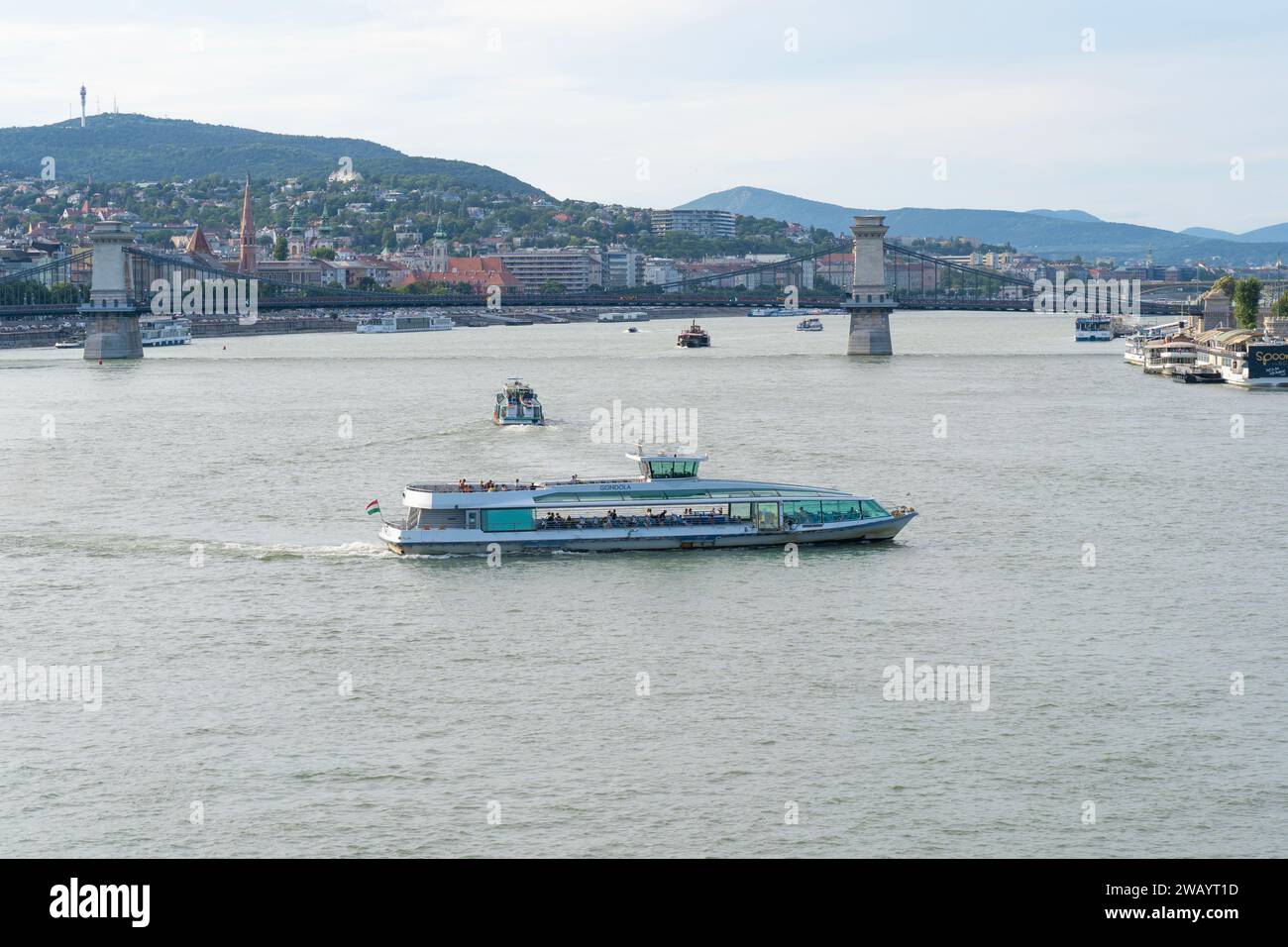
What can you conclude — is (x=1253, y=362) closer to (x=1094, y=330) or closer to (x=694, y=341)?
(x=694, y=341)

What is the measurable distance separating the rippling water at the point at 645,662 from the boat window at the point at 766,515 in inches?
19.4

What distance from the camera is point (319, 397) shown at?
56.3 metres

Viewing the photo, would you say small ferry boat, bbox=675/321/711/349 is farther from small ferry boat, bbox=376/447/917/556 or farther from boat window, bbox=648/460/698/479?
small ferry boat, bbox=376/447/917/556

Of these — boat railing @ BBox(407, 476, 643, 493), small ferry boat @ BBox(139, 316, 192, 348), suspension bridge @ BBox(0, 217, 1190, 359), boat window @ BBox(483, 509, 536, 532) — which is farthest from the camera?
small ferry boat @ BBox(139, 316, 192, 348)

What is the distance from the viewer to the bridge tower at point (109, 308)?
3221 inches

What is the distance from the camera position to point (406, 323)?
4988 inches

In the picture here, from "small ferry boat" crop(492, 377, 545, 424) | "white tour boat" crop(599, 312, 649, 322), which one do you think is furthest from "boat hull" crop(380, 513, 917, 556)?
"white tour boat" crop(599, 312, 649, 322)

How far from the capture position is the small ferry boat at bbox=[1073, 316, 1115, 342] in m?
99.3

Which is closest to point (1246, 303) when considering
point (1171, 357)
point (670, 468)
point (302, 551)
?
point (1171, 357)

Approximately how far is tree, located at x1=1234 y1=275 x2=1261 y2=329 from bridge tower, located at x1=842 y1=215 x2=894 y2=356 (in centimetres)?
1837

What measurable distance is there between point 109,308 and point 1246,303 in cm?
5523

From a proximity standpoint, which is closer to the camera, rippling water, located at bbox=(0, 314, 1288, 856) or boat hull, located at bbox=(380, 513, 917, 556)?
rippling water, located at bbox=(0, 314, 1288, 856)

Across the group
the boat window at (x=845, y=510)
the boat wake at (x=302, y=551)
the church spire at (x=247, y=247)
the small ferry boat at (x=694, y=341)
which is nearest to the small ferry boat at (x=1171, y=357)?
the small ferry boat at (x=694, y=341)
